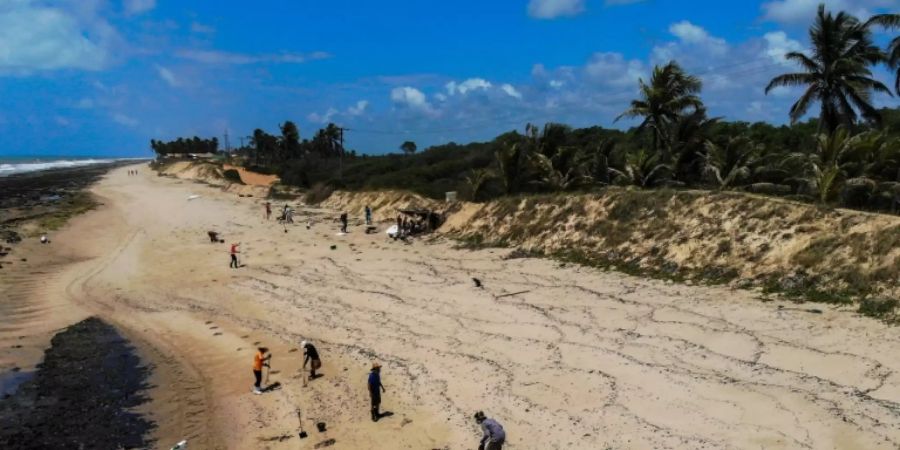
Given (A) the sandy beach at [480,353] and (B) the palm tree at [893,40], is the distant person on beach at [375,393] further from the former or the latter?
(B) the palm tree at [893,40]

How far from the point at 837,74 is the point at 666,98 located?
304 inches

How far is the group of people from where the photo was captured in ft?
36.3

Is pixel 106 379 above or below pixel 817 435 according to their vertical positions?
below

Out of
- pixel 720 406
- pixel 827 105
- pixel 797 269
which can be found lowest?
pixel 720 406

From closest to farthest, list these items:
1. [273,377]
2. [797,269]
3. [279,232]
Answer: [273,377], [797,269], [279,232]

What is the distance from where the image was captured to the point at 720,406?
12.7 meters

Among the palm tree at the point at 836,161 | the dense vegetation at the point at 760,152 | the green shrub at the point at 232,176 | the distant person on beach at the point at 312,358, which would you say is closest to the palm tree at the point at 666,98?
the dense vegetation at the point at 760,152

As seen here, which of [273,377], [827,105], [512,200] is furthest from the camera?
[512,200]

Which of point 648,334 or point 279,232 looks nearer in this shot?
point 648,334

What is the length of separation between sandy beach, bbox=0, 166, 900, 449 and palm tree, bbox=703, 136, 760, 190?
355 inches

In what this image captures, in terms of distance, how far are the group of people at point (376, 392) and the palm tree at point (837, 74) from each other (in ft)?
80.8

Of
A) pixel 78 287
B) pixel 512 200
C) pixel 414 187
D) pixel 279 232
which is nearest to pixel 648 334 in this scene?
pixel 512 200

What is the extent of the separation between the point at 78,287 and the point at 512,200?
22.5m

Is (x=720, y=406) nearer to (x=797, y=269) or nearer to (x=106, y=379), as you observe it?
(x=797, y=269)
